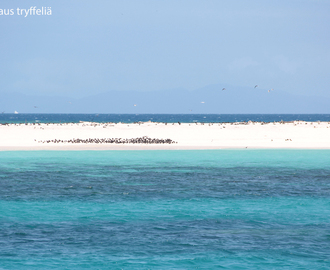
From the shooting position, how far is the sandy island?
4438 cm

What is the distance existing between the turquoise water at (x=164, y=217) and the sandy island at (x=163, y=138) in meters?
15.3

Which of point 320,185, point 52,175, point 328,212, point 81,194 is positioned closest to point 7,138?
point 52,175

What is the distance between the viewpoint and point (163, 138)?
52656 mm

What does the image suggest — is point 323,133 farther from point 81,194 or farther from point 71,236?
point 71,236

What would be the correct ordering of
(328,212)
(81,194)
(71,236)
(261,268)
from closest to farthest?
1. (261,268)
2. (71,236)
3. (328,212)
4. (81,194)

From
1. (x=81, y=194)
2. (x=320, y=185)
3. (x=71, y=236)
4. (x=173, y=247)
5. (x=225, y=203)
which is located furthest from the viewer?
(x=320, y=185)

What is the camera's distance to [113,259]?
454 inches

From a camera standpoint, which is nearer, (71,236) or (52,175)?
(71,236)

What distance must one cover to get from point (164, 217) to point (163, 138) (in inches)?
1463

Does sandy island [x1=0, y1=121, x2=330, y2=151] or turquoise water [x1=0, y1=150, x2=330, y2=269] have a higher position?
sandy island [x1=0, y1=121, x2=330, y2=151]

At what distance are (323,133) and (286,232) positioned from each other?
45.5 m

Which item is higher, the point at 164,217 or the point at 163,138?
the point at 163,138

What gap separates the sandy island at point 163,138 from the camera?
44.4 metres

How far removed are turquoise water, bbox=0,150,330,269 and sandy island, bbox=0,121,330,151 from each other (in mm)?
15311
